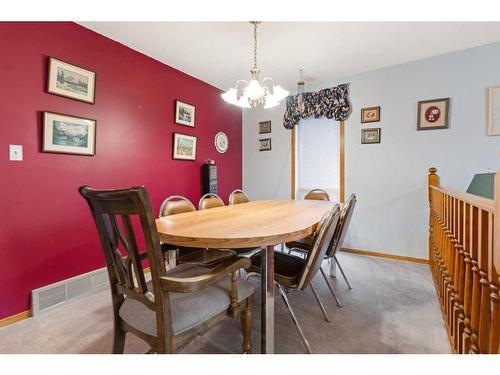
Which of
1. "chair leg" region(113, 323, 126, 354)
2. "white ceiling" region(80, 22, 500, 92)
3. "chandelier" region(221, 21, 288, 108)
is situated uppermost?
"white ceiling" region(80, 22, 500, 92)

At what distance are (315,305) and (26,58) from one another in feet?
9.64

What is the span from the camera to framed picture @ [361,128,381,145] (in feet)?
10.7

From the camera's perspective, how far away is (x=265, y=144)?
13.9 ft

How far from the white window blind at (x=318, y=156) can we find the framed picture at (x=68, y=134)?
2.79 meters

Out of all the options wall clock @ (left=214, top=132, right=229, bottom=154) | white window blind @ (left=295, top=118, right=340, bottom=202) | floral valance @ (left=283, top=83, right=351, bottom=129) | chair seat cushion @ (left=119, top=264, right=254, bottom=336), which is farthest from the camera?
wall clock @ (left=214, top=132, right=229, bottom=154)

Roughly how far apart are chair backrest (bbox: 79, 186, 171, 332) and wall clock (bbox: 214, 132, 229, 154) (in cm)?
294

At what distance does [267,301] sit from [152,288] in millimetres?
580

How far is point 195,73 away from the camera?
337 centimetres

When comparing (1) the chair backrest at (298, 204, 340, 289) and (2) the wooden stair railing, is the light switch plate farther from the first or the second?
(2) the wooden stair railing

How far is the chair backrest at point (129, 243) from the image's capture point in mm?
830

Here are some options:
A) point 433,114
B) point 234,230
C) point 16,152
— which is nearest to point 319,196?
point 433,114

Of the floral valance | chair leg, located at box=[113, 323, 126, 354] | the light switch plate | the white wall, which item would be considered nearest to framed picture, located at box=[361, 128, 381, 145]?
the white wall

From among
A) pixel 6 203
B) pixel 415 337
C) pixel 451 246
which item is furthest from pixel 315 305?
pixel 6 203
